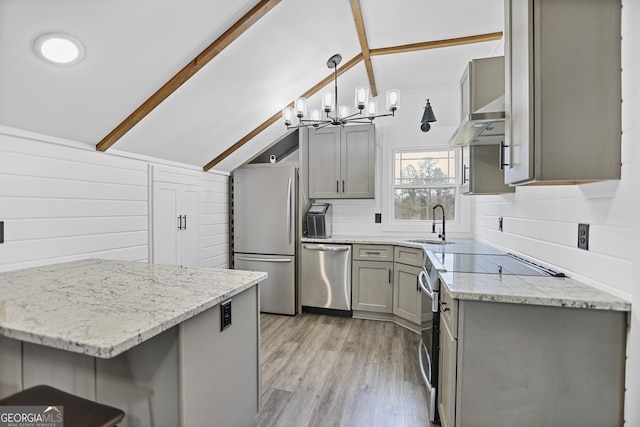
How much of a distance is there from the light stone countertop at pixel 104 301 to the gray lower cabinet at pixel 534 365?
3.47 feet

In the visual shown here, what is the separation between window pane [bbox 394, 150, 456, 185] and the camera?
3.75 meters

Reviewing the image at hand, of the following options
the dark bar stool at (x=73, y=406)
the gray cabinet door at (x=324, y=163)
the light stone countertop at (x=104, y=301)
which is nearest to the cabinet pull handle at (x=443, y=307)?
the light stone countertop at (x=104, y=301)

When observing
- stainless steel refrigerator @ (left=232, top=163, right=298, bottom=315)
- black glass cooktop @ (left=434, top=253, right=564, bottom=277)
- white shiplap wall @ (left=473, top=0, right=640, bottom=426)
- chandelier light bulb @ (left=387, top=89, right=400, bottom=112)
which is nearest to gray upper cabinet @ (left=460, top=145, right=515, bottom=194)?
white shiplap wall @ (left=473, top=0, right=640, bottom=426)

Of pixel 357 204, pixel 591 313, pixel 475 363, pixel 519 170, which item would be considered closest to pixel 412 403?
pixel 475 363

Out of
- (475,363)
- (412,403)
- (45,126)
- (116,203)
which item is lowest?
(412,403)

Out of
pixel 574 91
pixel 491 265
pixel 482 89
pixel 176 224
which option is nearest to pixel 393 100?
pixel 482 89

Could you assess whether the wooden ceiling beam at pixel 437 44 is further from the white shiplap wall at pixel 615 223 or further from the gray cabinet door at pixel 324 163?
the white shiplap wall at pixel 615 223

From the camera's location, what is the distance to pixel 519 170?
140cm

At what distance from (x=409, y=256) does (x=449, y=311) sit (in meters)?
1.69

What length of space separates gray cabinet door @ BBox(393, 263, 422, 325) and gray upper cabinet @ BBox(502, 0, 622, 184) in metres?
1.93

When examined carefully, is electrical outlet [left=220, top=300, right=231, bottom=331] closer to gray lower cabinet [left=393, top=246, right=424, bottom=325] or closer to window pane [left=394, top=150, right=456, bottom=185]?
gray lower cabinet [left=393, top=246, right=424, bottom=325]

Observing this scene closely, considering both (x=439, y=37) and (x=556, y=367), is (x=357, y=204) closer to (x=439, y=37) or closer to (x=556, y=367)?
(x=439, y=37)

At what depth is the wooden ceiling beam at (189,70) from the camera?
187 centimetres

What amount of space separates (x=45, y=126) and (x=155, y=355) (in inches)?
66.2
